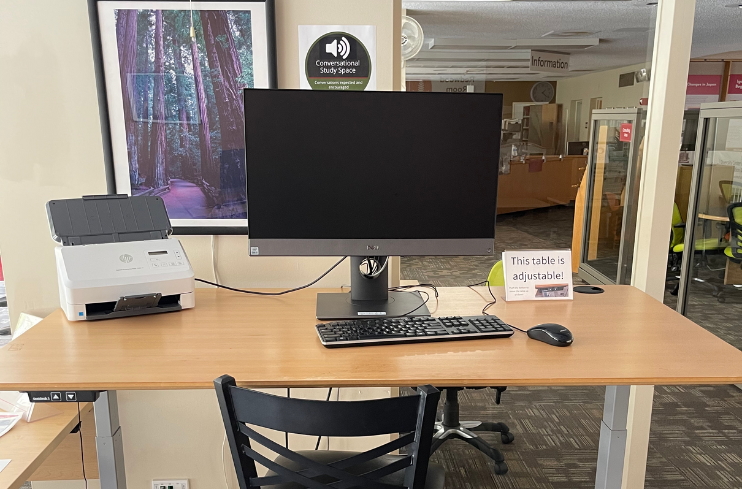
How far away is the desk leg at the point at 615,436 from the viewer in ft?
4.90

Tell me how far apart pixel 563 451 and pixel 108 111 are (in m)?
2.37

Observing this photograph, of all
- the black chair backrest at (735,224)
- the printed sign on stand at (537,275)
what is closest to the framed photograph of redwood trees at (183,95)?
the printed sign on stand at (537,275)

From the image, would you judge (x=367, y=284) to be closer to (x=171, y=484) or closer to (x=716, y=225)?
(x=171, y=484)

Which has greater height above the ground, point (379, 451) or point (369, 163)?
point (369, 163)

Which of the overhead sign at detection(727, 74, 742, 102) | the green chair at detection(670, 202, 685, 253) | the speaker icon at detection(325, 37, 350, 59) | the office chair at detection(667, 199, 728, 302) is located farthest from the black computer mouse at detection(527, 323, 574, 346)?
the overhead sign at detection(727, 74, 742, 102)

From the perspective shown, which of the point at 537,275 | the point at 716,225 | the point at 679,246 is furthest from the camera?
the point at 679,246

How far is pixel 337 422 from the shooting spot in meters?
1.02

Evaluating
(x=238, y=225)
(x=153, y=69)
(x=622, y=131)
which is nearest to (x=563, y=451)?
(x=238, y=225)

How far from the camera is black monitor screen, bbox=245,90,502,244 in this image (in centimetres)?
150

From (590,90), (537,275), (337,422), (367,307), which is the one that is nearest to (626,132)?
(537,275)

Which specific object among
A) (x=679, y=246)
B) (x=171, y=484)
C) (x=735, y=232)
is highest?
(x=735, y=232)

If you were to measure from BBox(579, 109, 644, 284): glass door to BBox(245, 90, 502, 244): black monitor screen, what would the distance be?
3.03 metres

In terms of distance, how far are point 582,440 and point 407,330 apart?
1723mm

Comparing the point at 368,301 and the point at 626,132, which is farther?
the point at 626,132
